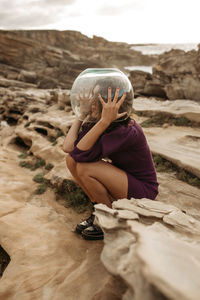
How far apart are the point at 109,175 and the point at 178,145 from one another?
107 inches

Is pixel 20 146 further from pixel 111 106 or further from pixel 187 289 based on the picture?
pixel 187 289

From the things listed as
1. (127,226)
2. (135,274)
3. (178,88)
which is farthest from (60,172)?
(178,88)

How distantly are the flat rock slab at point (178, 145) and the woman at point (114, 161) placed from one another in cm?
147

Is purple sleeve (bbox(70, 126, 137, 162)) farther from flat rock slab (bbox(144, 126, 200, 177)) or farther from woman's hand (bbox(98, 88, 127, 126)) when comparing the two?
flat rock slab (bbox(144, 126, 200, 177))

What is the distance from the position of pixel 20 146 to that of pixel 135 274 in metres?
8.00

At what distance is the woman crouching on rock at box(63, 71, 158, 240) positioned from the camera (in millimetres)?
2184

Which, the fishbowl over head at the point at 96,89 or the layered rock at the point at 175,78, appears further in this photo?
the layered rock at the point at 175,78

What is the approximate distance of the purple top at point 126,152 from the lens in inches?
90.4

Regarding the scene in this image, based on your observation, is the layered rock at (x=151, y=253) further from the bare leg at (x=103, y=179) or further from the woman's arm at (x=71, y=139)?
the woman's arm at (x=71, y=139)

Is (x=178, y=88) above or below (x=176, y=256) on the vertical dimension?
above

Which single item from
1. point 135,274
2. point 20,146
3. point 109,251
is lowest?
point 20,146

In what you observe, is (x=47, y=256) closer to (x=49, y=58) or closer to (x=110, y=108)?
(x=110, y=108)

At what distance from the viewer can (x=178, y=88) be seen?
8.52 meters

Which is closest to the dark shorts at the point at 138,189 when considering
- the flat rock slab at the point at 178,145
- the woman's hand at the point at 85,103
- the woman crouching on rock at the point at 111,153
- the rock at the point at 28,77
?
the woman crouching on rock at the point at 111,153
